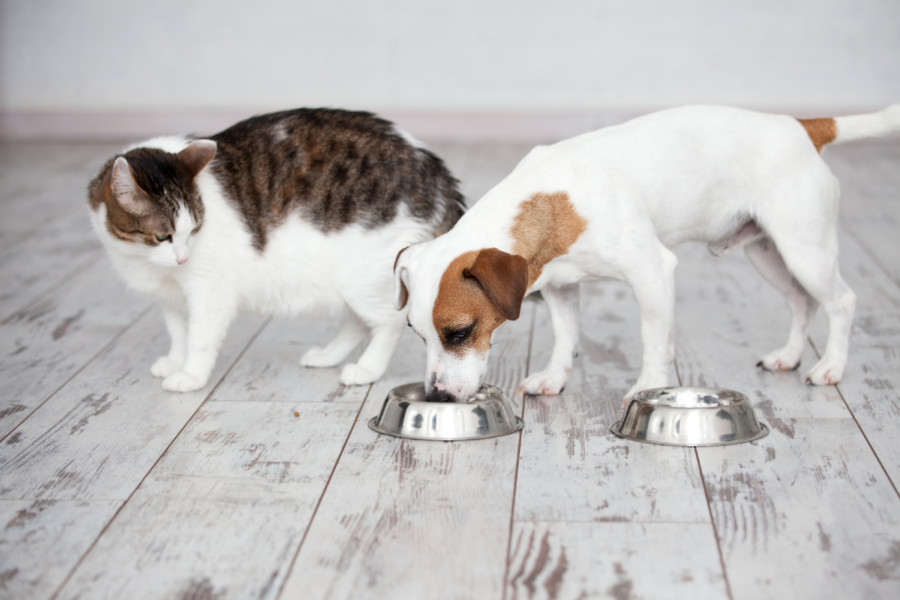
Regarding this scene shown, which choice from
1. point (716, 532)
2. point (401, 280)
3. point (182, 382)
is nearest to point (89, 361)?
point (182, 382)

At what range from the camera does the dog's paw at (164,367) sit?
108 inches

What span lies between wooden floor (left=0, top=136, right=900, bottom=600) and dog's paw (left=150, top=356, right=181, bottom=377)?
0.14 feet

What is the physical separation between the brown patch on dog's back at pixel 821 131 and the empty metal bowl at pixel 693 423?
0.81 m

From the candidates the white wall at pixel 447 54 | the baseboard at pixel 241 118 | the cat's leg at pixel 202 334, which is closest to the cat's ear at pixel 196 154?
the cat's leg at pixel 202 334

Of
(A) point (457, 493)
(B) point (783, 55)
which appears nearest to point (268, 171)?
(A) point (457, 493)

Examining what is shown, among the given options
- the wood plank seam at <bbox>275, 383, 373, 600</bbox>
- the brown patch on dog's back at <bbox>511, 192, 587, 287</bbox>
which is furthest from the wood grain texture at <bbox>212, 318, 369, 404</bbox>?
the brown patch on dog's back at <bbox>511, 192, 587, 287</bbox>

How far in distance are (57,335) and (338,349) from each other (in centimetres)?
103

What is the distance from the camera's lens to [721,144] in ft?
8.08

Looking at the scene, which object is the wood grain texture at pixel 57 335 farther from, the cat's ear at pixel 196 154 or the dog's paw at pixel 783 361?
the dog's paw at pixel 783 361

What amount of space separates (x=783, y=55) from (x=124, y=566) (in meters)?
6.63

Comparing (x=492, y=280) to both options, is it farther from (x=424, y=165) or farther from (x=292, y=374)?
(x=292, y=374)

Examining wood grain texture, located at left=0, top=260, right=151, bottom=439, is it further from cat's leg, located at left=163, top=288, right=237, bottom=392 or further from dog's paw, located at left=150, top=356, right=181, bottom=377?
cat's leg, located at left=163, top=288, right=237, bottom=392

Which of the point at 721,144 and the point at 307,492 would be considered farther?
the point at 721,144

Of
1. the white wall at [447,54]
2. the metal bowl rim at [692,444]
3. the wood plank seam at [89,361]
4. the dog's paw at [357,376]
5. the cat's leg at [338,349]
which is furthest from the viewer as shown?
the white wall at [447,54]
